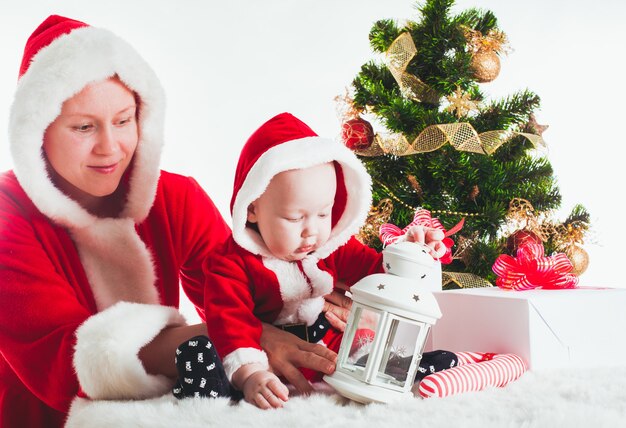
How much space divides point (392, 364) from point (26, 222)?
27.7 inches

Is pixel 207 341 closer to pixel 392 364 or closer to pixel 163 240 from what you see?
pixel 392 364

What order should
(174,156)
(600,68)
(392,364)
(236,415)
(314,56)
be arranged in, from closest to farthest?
(236,415), (392,364), (174,156), (314,56), (600,68)

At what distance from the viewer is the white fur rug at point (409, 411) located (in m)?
0.78

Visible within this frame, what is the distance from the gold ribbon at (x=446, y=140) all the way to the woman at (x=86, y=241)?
23.9 inches

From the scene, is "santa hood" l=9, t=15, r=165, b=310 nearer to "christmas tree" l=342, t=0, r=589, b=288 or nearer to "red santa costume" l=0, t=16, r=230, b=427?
"red santa costume" l=0, t=16, r=230, b=427

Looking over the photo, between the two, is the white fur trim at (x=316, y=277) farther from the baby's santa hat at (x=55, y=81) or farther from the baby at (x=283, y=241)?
the baby's santa hat at (x=55, y=81)

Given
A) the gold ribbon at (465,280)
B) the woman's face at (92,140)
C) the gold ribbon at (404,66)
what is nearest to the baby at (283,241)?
the woman's face at (92,140)

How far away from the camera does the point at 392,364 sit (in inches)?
38.8

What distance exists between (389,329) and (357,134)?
0.82m

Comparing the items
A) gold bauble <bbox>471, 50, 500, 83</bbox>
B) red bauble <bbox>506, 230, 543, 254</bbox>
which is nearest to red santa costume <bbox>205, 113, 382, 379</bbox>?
red bauble <bbox>506, 230, 543, 254</bbox>

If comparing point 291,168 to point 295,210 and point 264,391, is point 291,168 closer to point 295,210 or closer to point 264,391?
point 295,210

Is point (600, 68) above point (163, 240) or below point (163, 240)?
above

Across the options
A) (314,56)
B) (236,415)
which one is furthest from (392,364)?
(314,56)

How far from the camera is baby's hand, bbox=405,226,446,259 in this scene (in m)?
1.20
